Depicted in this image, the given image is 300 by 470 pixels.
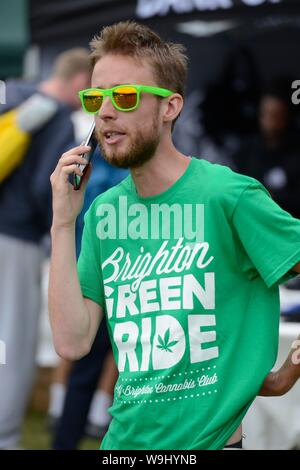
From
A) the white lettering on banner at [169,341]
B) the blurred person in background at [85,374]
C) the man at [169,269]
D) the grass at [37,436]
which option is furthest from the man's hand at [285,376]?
the grass at [37,436]

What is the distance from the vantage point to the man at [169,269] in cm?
236

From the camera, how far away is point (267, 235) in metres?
2.34

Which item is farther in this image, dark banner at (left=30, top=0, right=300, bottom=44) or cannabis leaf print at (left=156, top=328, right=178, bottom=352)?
dark banner at (left=30, top=0, right=300, bottom=44)

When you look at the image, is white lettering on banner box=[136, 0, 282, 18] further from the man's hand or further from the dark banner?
the man's hand

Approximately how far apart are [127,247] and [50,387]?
3975 millimetres

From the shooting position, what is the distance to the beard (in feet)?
7.77

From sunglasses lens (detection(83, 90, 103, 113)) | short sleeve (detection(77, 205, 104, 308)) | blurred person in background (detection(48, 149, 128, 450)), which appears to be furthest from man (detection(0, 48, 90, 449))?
sunglasses lens (detection(83, 90, 103, 113))

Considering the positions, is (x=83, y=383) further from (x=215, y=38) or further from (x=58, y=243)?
(x=215, y=38)

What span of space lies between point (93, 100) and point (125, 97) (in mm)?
107

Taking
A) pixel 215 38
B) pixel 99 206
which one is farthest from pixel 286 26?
pixel 99 206

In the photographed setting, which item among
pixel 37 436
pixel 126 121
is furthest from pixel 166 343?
pixel 37 436

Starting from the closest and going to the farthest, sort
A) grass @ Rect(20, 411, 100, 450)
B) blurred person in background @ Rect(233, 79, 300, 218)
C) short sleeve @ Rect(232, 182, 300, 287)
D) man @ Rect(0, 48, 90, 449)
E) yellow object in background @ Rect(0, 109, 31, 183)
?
short sleeve @ Rect(232, 182, 300, 287), yellow object in background @ Rect(0, 109, 31, 183), man @ Rect(0, 48, 90, 449), grass @ Rect(20, 411, 100, 450), blurred person in background @ Rect(233, 79, 300, 218)

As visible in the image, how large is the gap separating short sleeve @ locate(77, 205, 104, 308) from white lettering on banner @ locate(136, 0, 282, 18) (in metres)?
3.64

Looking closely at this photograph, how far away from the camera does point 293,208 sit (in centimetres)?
680
